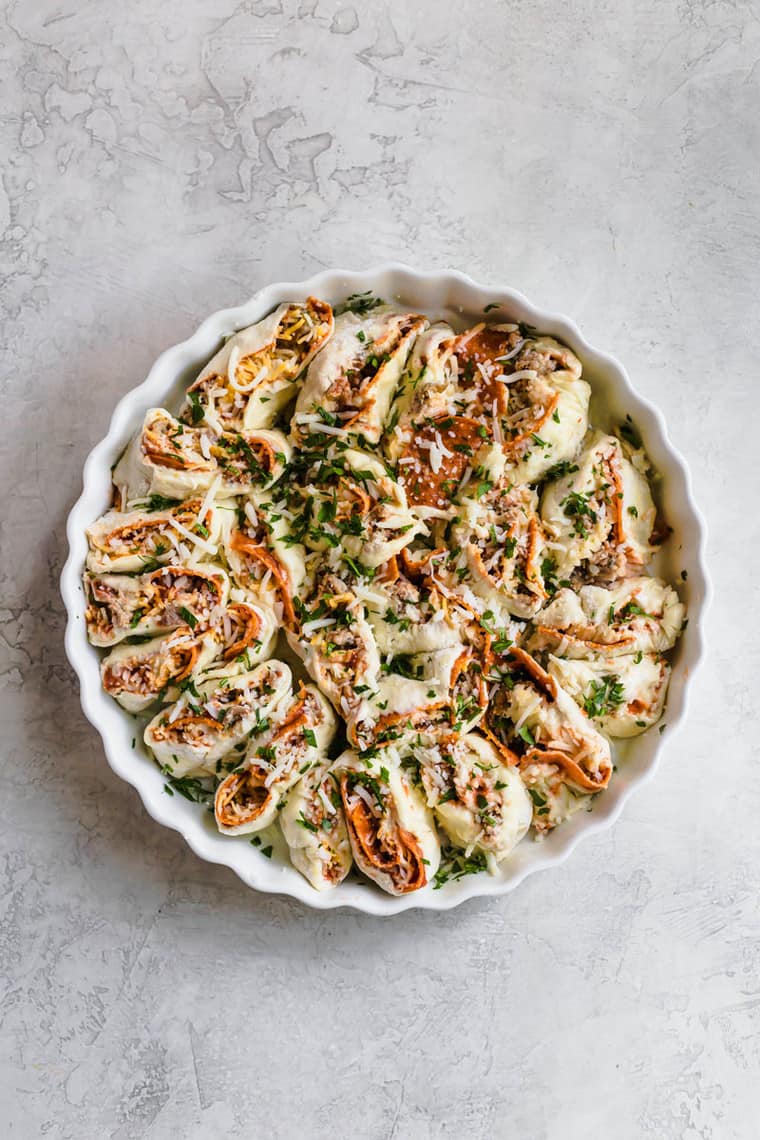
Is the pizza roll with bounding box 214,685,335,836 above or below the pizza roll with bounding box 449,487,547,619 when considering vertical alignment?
below

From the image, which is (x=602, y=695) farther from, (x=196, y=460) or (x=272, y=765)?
(x=196, y=460)

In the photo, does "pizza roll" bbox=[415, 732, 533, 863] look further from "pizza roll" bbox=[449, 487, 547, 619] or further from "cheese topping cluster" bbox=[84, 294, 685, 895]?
"pizza roll" bbox=[449, 487, 547, 619]

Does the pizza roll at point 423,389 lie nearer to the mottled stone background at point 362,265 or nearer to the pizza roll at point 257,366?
the pizza roll at point 257,366

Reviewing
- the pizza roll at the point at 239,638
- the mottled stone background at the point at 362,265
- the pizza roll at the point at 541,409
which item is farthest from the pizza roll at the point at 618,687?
the pizza roll at the point at 239,638

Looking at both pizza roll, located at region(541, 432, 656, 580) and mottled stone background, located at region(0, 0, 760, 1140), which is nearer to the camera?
pizza roll, located at region(541, 432, 656, 580)

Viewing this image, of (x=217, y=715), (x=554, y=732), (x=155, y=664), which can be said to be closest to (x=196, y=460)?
(x=155, y=664)

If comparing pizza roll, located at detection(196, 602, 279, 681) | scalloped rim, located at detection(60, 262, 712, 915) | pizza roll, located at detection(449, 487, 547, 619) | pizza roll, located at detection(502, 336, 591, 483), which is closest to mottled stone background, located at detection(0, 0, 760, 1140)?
scalloped rim, located at detection(60, 262, 712, 915)

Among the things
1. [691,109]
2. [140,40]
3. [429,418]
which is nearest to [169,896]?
[429,418]
